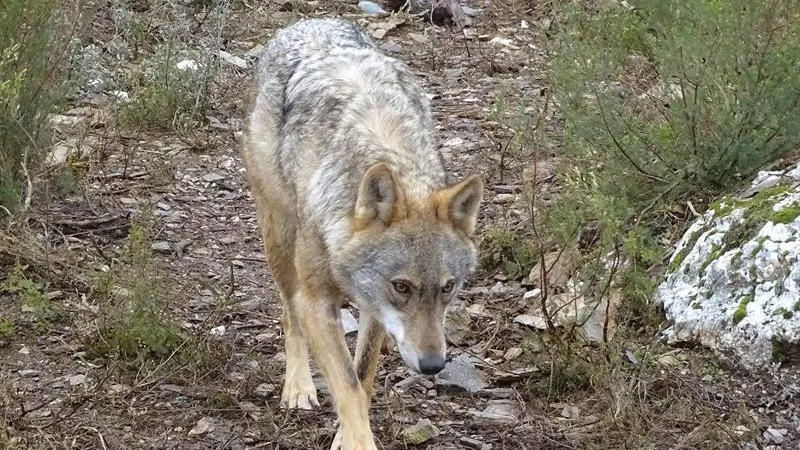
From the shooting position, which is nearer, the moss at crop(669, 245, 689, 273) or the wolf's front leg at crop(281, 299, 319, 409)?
the wolf's front leg at crop(281, 299, 319, 409)

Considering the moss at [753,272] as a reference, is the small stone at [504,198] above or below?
below

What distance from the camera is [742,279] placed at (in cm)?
527

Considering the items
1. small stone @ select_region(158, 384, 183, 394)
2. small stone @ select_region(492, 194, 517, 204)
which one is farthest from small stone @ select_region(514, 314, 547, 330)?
small stone @ select_region(158, 384, 183, 394)

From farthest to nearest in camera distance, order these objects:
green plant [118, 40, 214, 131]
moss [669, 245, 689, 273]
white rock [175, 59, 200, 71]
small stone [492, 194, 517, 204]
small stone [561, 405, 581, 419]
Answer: white rock [175, 59, 200, 71] < green plant [118, 40, 214, 131] < small stone [492, 194, 517, 204] < moss [669, 245, 689, 273] < small stone [561, 405, 581, 419]

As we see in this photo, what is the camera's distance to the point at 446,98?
994cm

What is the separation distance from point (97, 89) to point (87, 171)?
5.82 feet

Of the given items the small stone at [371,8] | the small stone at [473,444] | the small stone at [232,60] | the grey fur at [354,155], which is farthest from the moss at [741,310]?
the small stone at [371,8]

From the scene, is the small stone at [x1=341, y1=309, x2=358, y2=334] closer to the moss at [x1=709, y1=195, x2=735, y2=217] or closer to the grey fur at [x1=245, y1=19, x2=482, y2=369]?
the grey fur at [x1=245, y1=19, x2=482, y2=369]

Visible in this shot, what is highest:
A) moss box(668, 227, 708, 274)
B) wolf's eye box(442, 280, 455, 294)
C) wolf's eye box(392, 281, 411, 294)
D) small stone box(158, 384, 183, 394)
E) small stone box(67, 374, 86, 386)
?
wolf's eye box(392, 281, 411, 294)

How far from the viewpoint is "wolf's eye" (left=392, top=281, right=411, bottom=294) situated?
14.0 ft

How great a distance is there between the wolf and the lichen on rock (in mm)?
1452

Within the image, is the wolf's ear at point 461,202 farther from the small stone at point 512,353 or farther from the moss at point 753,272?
the moss at point 753,272

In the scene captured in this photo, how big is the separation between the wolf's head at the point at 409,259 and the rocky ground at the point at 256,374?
2.36 ft

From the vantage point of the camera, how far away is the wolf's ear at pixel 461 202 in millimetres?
4395
